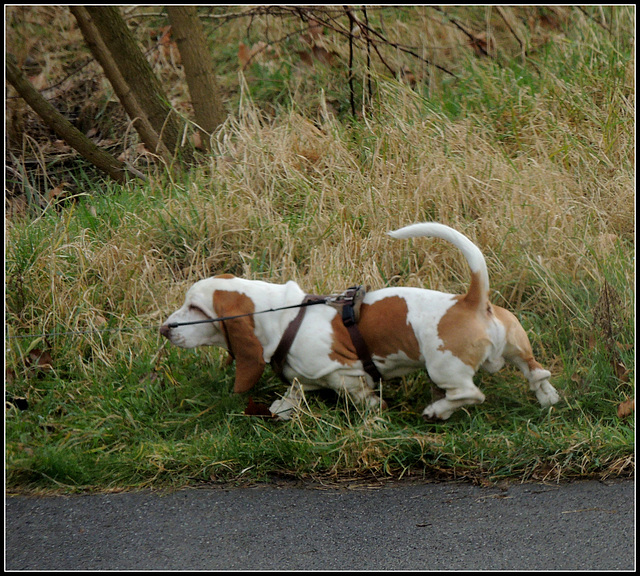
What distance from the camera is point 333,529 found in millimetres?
2855

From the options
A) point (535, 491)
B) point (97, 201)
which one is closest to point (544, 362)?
point (535, 491)

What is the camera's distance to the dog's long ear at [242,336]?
11.5 feet

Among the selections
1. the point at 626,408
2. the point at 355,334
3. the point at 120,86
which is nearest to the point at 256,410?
the point at 355,334

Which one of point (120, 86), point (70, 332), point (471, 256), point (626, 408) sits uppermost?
point (120, 86)

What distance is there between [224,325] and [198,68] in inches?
118

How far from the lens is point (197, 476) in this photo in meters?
3.29

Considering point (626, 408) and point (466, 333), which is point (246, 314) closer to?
point (466, 333)

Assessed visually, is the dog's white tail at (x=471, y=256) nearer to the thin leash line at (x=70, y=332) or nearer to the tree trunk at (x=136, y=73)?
the thin leash line at (x=70, y=332)

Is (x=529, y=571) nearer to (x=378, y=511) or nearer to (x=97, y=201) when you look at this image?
(x=378, y=511)

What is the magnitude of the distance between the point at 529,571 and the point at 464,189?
2.84 meters

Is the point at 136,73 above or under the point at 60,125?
above

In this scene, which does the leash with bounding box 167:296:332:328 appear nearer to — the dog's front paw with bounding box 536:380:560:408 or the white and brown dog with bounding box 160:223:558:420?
the white and brown dog with bounding box 160:223:558:420

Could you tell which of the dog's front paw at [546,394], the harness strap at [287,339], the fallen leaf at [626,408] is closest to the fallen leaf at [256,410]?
the harness strap at [287,339]

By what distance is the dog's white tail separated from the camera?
3.28 metres
